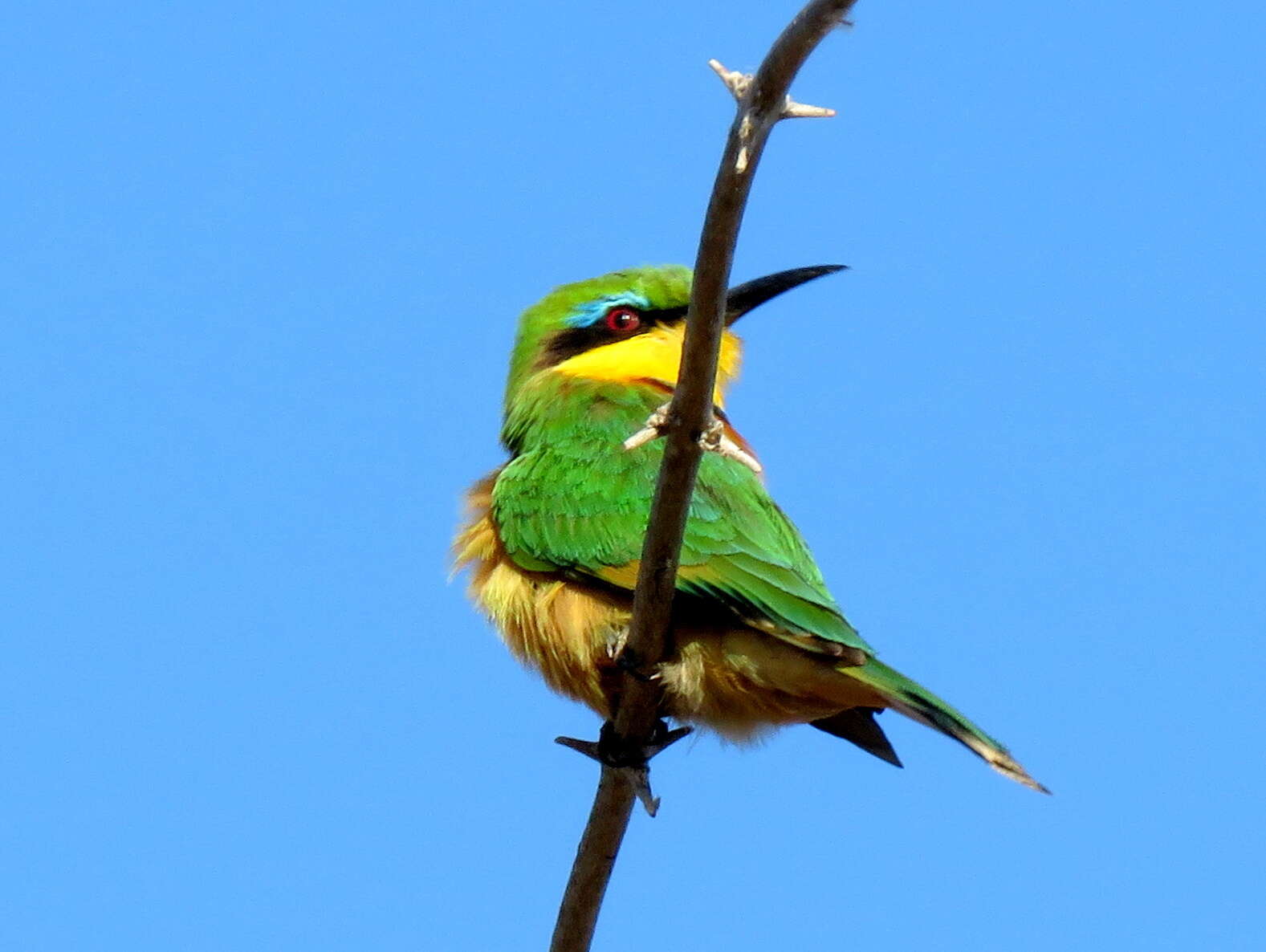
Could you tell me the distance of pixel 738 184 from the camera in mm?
2713

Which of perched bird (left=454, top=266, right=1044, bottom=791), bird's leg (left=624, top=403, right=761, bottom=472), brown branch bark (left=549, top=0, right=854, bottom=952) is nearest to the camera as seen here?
brown branch bark (left=549, top=0, right=854, bottom=952)

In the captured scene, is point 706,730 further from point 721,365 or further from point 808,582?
point 721,365

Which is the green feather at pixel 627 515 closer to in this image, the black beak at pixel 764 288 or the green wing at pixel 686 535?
the green wing at pixel 686 535

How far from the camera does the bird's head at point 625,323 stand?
528cm

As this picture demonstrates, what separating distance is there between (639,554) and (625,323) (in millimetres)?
1268

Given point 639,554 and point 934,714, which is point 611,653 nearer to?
point 639,554

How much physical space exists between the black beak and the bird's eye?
0.30 m

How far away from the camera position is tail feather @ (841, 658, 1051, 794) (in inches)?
142

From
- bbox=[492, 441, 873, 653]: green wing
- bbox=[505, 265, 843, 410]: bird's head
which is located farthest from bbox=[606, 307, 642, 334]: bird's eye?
bbox=[492, 441, 873, 653]: green wing

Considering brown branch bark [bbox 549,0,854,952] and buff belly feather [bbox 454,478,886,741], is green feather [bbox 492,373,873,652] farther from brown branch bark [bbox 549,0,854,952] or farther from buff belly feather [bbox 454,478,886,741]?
brown branch bark [bbox 549,0,854,952]

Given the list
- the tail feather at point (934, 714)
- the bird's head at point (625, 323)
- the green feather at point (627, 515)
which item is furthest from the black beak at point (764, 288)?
the tail feather at point (934, 714)

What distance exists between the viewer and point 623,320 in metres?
5.41

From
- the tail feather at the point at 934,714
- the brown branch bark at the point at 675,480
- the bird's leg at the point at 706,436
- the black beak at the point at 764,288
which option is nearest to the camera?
the brown branch bark at the point at 675,480

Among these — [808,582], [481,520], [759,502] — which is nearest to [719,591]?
[808,582]
